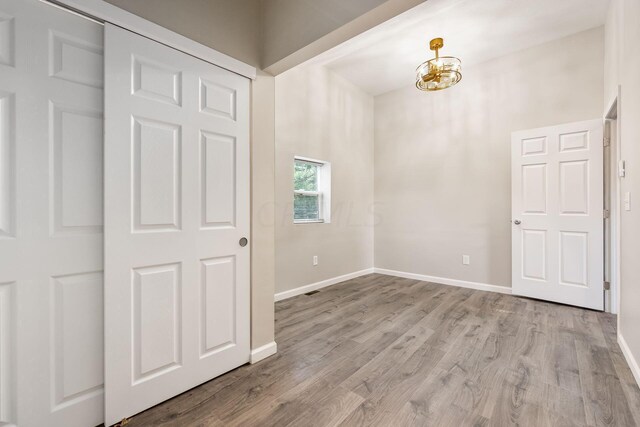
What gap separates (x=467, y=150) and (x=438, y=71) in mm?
1441

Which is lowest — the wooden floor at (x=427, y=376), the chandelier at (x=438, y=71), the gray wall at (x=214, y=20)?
the wooden floor at (x=427, y=376)

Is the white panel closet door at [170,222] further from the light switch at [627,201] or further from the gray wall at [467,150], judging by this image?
the gray wall at [467,150]

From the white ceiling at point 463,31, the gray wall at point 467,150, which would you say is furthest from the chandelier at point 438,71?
the gray wall at point 467,150

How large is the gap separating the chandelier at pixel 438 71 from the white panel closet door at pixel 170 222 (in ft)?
6.99

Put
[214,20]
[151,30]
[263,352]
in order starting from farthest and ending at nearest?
1. [263,352]
2. [214,20]
3. [151,30]

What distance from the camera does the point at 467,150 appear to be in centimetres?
400

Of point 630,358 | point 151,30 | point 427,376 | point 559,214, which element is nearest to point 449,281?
point 559,214

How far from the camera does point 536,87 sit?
352 centimetres

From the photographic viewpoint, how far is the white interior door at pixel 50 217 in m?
1.19

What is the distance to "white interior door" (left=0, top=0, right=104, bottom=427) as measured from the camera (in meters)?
1.19

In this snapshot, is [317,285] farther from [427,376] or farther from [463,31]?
[463,31]

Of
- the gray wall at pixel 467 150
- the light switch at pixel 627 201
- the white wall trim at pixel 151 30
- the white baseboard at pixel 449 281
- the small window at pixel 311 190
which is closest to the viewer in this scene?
the white wall trim at pixel 151 30

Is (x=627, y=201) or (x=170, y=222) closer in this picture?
(x=170, y=222)

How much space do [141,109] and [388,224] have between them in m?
4.01
